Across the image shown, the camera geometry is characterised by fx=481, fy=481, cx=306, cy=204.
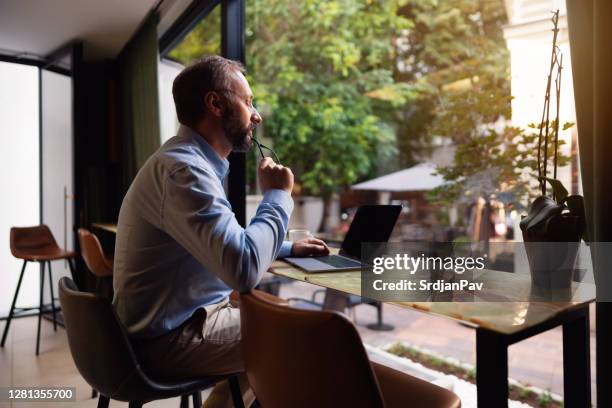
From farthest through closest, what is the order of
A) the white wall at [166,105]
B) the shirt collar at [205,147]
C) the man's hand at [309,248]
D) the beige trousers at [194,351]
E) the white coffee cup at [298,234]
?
the white wall at [166,105] → the white coffee cup at [298,234] → the man's hand at [309,248] → the shirt collar at [205,147] → the beige trousers at [194,351]

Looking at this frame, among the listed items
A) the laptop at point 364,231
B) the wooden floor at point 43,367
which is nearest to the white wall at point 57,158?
the wooden floor at point 43,367

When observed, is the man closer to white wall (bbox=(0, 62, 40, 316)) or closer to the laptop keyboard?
the laptop keyboard

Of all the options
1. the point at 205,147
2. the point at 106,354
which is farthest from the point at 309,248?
the point at 106,354

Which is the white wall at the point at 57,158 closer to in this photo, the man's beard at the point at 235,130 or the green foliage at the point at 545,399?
the man's beard at the point at 235,130

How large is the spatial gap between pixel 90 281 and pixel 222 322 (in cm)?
377

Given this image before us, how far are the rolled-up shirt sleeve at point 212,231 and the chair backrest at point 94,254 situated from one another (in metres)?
2.27

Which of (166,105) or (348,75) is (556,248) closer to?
(166,105)

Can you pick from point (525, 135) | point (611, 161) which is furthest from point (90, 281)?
point (611, 161)

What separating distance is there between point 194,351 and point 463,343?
308cm

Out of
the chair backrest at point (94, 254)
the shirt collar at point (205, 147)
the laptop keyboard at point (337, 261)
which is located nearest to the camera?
the shirt collar at point (205, 147)

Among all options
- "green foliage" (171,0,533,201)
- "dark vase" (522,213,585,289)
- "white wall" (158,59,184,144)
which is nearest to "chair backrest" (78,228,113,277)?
"white wall" (158,59,184,144)

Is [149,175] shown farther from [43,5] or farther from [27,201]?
[27,201]

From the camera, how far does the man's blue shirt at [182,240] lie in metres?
1.06

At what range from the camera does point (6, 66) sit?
166 inches
